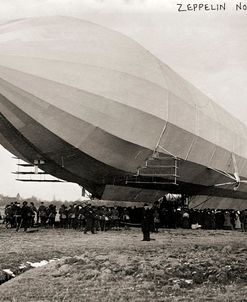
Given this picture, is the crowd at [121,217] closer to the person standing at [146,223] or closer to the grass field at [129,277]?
the person standing at [146,223]

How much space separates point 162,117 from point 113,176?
254 centimetres

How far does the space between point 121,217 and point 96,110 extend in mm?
6717

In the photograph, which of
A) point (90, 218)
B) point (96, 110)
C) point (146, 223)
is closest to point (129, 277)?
point (96, 110)

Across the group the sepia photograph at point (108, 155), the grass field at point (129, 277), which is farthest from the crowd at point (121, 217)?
the grass field at point (129, 277)

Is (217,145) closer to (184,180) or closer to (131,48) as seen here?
(184,180)

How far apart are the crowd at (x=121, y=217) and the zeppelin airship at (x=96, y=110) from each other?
129cm

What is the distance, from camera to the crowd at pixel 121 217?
15695mm

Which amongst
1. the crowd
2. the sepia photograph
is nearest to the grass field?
the sepia photograph

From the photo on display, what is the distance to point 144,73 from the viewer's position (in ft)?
39.9

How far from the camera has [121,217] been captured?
1700 cm

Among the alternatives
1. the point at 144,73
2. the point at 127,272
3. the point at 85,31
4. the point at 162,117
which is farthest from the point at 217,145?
the point at 127,272

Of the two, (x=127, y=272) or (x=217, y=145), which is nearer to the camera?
(x=127, y=272)

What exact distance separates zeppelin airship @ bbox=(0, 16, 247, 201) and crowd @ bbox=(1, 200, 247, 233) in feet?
4.23

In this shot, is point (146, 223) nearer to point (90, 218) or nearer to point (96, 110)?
point (90, 218)
